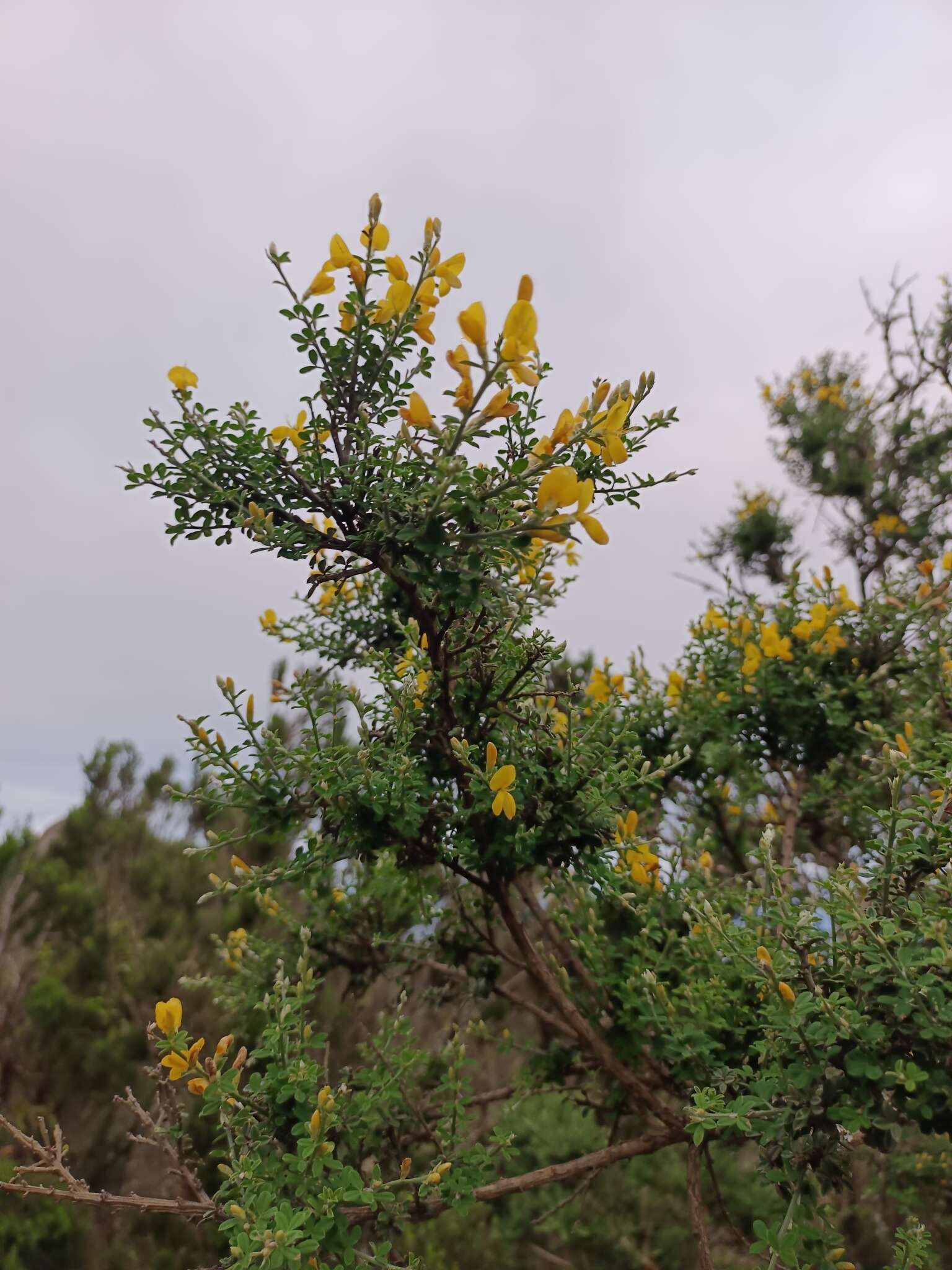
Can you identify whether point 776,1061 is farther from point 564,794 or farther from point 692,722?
point 692,722

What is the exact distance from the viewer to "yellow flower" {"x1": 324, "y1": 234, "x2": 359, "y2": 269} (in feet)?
5.26

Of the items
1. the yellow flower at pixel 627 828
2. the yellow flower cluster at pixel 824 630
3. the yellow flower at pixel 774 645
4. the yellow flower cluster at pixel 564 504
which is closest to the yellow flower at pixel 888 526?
the yellow flower cluster at pixel 824 630

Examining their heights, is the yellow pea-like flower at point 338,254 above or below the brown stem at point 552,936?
above

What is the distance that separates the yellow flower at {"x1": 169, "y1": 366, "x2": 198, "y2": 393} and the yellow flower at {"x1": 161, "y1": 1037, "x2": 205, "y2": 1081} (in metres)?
1.39

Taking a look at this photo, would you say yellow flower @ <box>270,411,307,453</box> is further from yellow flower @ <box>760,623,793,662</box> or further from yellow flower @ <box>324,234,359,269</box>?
yellow flower @ <box>760,623,793,662</box>

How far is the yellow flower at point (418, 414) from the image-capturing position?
143cm

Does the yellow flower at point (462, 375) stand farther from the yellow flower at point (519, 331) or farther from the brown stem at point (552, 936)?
the brown stem at point (552, 936)

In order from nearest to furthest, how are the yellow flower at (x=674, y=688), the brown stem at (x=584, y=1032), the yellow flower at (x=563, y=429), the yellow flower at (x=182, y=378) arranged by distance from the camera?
the yellow flower at (x=563, y=429)
the yellow flower at (x=182, y=378)
the brown stem at (x=584, y=1032)
the yellow flower at (x=674, y=688)

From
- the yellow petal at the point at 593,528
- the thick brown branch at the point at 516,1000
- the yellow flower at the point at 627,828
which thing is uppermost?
the yellow petal at the point at 593,528

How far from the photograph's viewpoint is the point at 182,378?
72.7 inches

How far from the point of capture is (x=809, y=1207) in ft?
5.47

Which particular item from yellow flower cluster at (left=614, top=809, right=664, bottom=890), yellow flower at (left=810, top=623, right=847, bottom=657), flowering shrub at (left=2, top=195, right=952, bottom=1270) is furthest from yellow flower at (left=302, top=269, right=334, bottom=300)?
yellow flower at (left=810, top=623, right=847, bottom=657)

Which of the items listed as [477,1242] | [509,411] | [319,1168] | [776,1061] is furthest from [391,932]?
[477,1242]

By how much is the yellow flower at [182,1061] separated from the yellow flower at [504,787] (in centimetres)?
74
